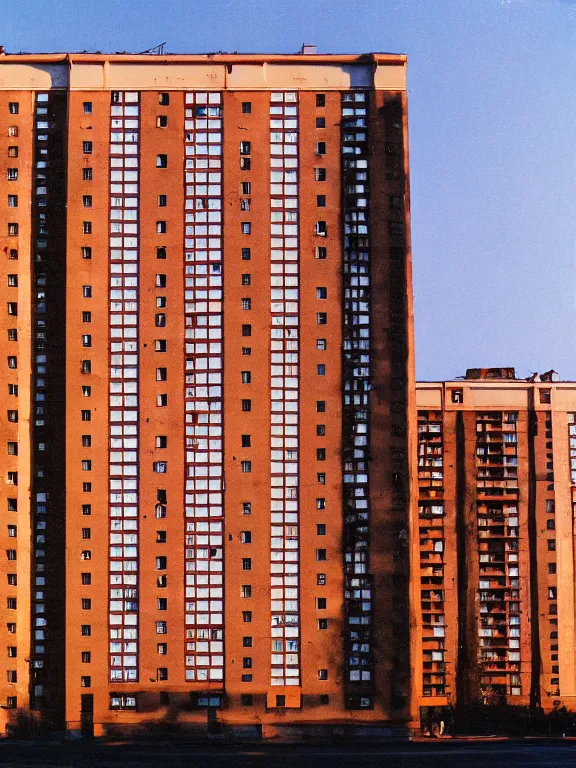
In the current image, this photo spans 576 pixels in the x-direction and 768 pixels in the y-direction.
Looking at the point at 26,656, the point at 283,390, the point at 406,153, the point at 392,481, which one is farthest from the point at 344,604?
the point at 406,153

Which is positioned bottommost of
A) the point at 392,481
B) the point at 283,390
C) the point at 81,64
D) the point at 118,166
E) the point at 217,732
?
the point at 217,732

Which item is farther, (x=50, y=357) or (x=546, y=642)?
(x=546, y=642)

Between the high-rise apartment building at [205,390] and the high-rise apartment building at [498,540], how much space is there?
27.8m

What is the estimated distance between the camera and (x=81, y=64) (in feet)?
282

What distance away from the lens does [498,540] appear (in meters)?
112

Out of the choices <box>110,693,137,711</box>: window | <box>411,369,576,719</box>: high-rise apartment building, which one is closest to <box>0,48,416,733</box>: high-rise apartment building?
<box>110,693,137,711</box>: window

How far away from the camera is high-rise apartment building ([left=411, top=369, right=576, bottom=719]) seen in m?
110

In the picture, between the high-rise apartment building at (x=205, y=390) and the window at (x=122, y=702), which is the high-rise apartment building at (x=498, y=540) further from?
the window at (x=122, y=702)

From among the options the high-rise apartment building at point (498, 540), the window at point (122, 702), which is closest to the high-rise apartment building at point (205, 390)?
the window at point (122, 702)

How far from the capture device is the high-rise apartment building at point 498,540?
361ft

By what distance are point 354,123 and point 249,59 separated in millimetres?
7249

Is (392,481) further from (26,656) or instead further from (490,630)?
(490,630)

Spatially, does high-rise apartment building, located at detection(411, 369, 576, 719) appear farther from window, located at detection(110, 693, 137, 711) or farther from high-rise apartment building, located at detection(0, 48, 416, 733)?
window, located at detection(110, 693, 137, 711)

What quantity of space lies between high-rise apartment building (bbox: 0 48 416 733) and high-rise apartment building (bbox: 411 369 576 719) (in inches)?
1095
